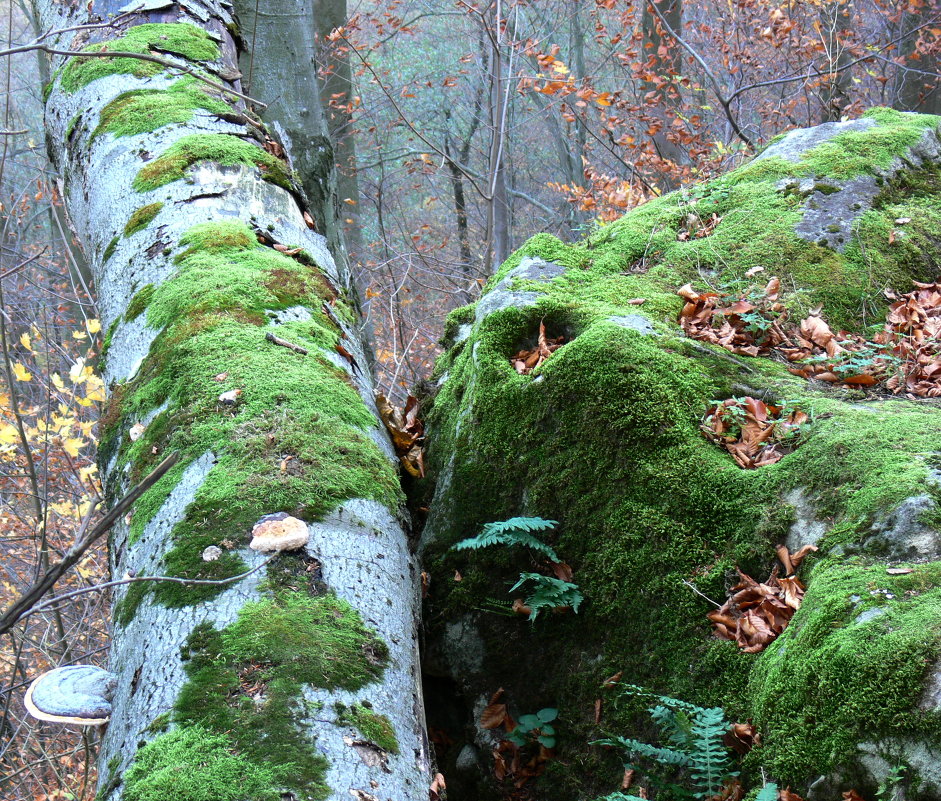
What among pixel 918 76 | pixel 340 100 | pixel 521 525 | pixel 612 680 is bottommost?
pixel 612 680

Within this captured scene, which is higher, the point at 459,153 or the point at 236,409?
the point at 459,153

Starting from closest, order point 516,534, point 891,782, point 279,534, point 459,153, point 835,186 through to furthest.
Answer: point 891,782 < point 279,534 < point 516,534 < point 835,186 < point 459,153

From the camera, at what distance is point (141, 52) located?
4.21 meters

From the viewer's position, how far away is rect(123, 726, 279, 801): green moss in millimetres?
1737

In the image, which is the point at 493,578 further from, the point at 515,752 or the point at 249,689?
the point at 249,689

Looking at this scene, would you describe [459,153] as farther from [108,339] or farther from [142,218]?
[108,339]

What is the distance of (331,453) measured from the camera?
8.71 ft

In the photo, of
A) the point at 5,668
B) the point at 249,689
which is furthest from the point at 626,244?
the point at 5,668

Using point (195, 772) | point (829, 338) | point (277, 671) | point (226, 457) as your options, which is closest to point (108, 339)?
point (226, 457)

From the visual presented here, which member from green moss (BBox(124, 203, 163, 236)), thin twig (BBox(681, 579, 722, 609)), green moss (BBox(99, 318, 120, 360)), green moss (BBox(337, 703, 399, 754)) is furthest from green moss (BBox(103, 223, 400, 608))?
thin twig (BBox(681, 579, 722, 609))

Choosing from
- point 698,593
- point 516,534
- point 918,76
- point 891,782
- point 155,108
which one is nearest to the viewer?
point 891,782

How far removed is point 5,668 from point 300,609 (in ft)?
25.8

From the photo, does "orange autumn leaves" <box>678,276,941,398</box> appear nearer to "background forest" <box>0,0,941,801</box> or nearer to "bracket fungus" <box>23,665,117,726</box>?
"background forest" <box>0,0,941,801</box>

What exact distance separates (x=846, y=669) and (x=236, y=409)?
7.07 feet
